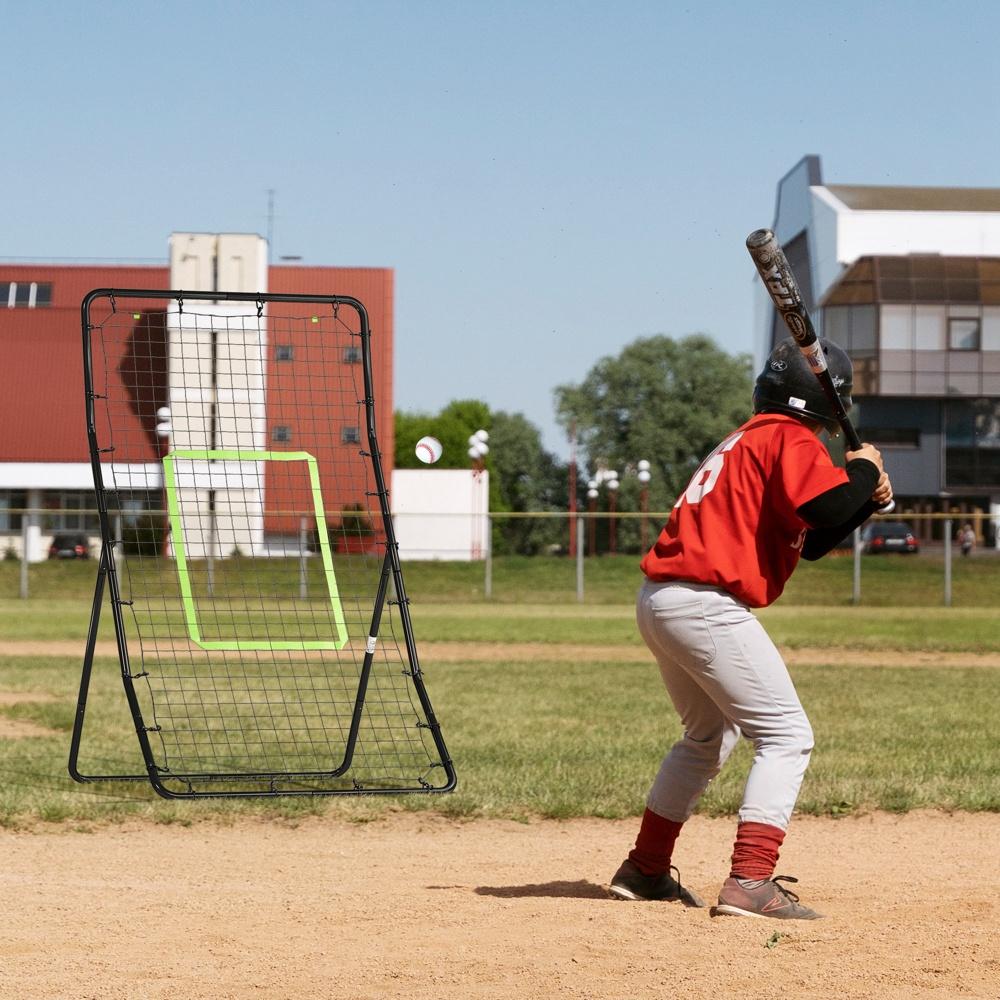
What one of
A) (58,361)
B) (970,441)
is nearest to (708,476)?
(58,361)

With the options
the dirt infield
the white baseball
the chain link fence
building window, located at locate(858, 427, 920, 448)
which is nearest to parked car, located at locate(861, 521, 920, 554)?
the chain link fence

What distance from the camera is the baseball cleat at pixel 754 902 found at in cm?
435

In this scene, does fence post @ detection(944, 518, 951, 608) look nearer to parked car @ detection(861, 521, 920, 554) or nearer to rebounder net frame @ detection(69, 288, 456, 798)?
parked car @ detection(861, 521, 920, 554)

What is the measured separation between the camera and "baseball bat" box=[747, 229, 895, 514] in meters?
4.56

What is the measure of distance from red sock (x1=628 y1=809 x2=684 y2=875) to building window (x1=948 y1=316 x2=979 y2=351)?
5049 cm

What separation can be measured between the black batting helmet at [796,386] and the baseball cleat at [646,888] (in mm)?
1608

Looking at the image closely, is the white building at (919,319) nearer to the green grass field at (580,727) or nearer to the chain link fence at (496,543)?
the chain link fence at (496,543)

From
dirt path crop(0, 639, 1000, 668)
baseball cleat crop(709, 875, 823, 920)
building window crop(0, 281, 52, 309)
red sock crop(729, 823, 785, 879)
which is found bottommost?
dirt path crop(0, 639, 1000, 668)

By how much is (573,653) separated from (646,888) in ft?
39.3

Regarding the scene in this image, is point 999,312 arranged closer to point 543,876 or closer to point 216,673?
point 216,673

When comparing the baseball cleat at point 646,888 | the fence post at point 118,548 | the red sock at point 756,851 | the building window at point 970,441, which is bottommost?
the baseball cleat at point 646,888

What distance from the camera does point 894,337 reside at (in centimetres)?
5225

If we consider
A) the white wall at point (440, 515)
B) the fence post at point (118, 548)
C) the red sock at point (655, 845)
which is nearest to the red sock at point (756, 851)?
the red sock at point (655, 845)

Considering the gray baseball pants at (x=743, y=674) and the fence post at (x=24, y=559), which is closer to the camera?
the gray baseball pants at (x=743, y=674)
